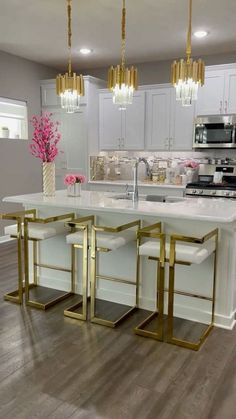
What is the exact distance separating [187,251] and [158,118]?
3549 millimetres

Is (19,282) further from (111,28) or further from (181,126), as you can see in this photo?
(181,126)

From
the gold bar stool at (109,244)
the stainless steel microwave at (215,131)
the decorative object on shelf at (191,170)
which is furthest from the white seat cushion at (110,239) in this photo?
the decorative object on shelf at (191,170)

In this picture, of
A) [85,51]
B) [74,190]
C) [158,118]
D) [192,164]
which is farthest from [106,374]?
[85,51]

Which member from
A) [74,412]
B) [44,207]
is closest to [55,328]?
[74,412]

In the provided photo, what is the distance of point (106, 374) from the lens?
7.73ft

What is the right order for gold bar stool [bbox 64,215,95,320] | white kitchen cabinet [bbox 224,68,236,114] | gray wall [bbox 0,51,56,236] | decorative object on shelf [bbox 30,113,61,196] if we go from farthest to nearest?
gray wall [bbox 0,51,56,236]
white kitchen cabinet [bbox 224,68,236,114]
decorative object on shelf [bbox 30,113,61,196]
gold bar stool [bbox 64,215,95,320]

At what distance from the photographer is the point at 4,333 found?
2.87 meters

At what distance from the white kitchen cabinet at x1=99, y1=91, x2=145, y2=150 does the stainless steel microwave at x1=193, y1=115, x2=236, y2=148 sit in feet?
3.19

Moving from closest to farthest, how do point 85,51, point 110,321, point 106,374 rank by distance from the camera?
point 106,374 → point 110,321 → point 85,51

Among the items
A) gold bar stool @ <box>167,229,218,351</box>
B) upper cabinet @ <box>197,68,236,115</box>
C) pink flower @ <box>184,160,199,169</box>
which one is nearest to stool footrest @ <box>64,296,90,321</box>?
gold bar stool @ <box>167,229,218,351</box>

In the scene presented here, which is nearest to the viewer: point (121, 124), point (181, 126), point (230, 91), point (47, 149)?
point (47, 149)

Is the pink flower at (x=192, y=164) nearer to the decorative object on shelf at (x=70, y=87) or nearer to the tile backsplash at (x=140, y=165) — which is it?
the tile backsplash at (x=140, y=165)

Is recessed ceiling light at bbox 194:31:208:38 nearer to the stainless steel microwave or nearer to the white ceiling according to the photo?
the white ceiling

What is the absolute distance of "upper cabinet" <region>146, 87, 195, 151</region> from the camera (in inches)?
216
